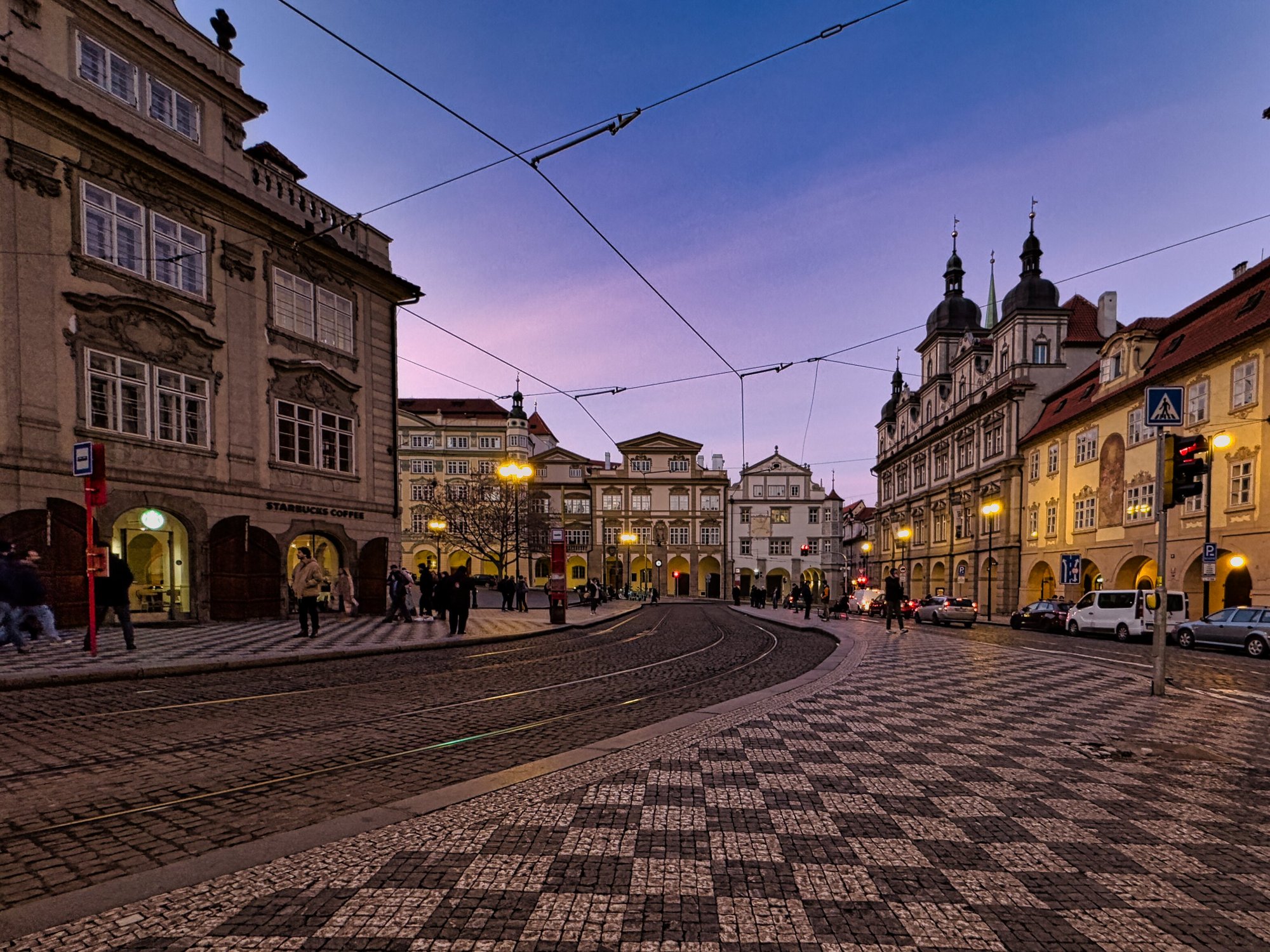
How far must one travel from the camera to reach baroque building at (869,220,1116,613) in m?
42.8

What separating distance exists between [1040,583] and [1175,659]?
92.2ft

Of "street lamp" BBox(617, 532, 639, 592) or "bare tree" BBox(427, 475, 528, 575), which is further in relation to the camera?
"street lamp" BBox(617, 532, 639, 592)

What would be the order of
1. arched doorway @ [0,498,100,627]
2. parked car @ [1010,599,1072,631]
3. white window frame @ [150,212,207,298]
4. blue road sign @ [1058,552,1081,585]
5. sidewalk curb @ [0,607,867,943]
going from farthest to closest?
blue road sign @ [1058,552,1081,585]
parked car @ [1010,599,1072,631]
white window frame @ [150,212,207,298]
arched doorway @ [0,498,100,627]
sidewalk curb @ [0,607,867,943]

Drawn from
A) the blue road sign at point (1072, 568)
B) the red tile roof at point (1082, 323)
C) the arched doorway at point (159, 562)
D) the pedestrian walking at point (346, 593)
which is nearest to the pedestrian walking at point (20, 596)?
the arched doorway at point (159, 562)

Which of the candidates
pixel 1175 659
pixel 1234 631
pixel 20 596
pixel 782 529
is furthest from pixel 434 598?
pixel 782 529

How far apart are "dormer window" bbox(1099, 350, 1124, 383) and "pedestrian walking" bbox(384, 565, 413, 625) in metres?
33.9

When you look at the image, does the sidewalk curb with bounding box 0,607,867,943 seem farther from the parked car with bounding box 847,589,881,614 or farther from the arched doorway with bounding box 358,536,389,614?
the parked car with bounding box 847,589,881,614

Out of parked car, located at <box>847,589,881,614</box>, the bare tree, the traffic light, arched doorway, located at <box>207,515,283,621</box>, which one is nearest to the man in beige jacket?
arched doorway, located at <box>207,515,283,621</box>

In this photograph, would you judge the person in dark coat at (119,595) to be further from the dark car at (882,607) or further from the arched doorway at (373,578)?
the dark car at (882,607)

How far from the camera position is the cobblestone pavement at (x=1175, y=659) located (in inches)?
423

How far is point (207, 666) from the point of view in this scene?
35.4ft

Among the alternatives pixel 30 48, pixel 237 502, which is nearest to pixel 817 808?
pixel 237 502

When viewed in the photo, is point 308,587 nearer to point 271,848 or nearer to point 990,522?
point 271,848

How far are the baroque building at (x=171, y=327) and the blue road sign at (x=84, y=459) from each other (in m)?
3.83
